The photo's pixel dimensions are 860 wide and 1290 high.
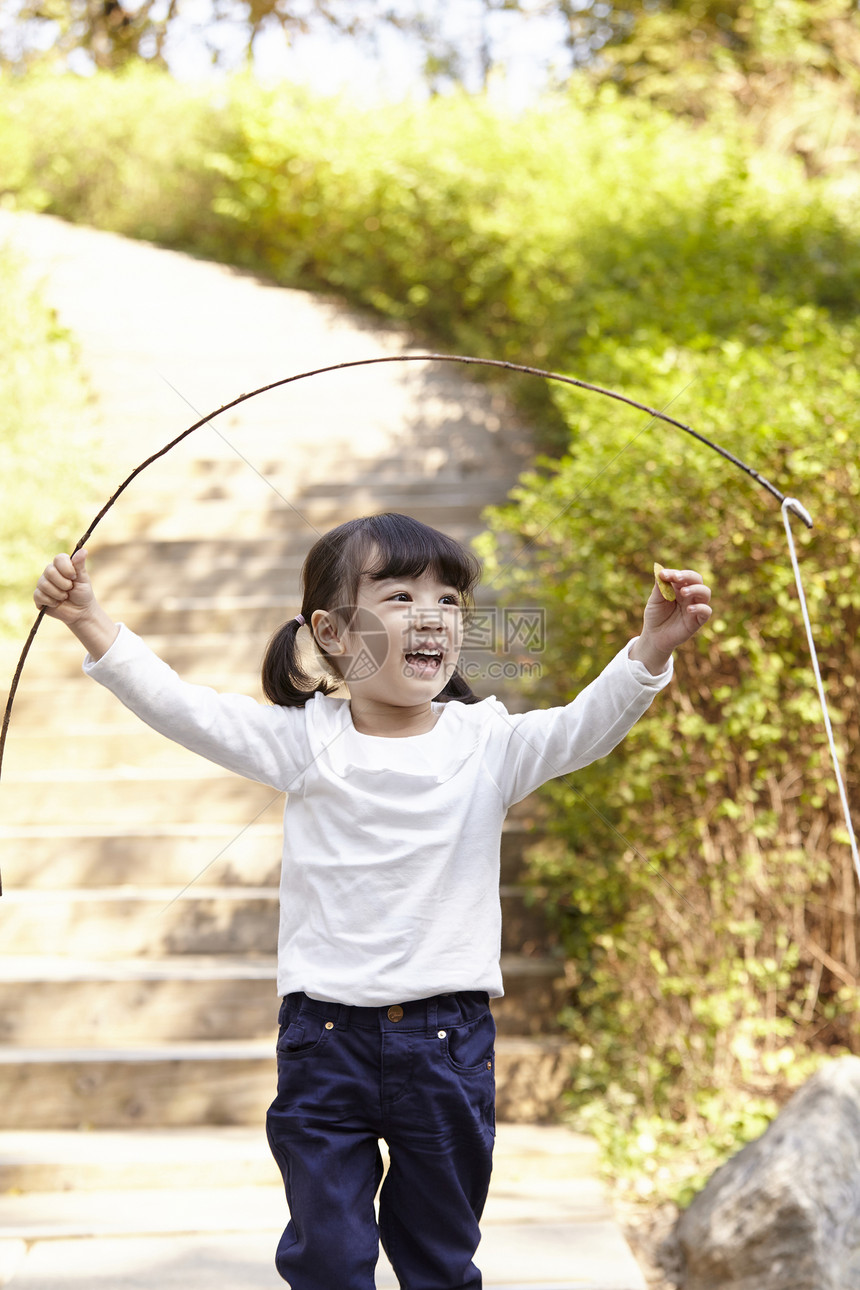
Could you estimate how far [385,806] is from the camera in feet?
5.34

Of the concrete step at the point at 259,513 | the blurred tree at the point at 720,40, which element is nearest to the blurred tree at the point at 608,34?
the blurred tree at the point at 720,40

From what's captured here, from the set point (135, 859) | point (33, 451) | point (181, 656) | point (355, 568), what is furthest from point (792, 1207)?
point (33, 451)

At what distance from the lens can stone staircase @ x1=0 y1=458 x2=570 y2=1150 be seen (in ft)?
9.73

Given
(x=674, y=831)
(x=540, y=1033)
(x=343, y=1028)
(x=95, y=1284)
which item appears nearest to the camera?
(x=343, y=1028)

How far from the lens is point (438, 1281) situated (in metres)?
1.61

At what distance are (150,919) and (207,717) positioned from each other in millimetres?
→ 2009

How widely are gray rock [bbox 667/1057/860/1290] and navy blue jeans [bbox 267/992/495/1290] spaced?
81 cm

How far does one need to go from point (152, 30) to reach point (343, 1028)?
1491 centimetres

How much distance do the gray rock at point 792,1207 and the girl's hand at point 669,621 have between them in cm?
124

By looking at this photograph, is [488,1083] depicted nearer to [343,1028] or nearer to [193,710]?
[343,1028]

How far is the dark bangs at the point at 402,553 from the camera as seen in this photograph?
166 centimetres

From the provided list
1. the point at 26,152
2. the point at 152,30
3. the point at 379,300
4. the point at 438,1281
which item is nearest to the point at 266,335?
the point at 379,300

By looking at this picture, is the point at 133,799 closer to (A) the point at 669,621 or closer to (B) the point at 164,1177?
(B) the point at 164,1177

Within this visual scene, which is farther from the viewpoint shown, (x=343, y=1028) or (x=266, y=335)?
(x=266, y=335)
